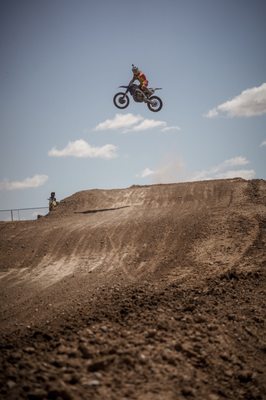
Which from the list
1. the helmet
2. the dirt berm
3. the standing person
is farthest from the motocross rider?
the standing person

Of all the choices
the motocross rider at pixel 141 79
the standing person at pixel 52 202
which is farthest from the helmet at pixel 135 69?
the standing person at pixel 52 202

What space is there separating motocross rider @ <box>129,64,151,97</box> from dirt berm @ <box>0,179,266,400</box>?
6098mm

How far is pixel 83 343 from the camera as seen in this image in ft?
13.6

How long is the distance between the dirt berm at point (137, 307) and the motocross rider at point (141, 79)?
20.0ft

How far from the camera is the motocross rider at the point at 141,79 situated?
1476 cm

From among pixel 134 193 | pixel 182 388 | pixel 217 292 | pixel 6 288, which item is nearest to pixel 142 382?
pixel 182 388

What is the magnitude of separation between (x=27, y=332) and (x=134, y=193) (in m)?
15.2

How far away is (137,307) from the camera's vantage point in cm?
568

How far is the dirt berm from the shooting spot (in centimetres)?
362

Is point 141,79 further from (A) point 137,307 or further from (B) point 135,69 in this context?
(A) point 137,307

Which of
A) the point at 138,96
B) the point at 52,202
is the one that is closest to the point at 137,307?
the point at 138,96

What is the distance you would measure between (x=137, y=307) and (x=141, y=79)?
12064 mm

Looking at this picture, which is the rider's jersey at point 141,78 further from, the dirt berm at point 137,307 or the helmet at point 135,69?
the dirt berm at point 137,307

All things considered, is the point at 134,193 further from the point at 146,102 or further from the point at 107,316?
the point at 107,316
